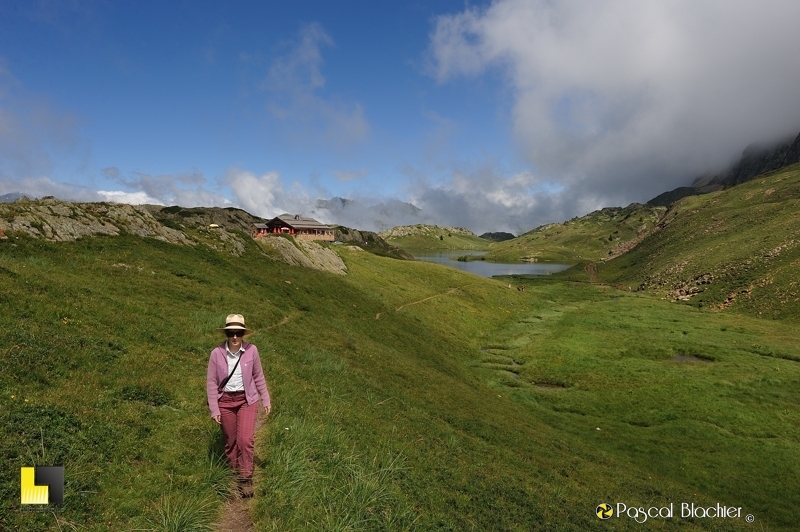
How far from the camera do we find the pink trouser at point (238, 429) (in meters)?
10.8

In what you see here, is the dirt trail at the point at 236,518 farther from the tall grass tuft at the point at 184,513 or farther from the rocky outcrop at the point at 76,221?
the rocky outcrop at the point at 76,221

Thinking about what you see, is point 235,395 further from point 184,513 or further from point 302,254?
point 302,254

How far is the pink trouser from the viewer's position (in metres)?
10.8

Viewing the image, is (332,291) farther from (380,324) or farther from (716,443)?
(716,443)

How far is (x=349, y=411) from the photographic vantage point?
61.0 ft

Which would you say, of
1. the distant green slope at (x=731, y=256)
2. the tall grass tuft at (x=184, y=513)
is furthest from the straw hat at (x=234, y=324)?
the distant green slope at (x=731, y=256)

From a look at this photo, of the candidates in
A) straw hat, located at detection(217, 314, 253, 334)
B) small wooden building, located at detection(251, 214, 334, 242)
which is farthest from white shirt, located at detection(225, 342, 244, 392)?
small wooden building, located at detection(251, 214, 334, 242)

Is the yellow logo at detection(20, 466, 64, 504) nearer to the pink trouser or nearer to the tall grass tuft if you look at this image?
the tall grass tuft

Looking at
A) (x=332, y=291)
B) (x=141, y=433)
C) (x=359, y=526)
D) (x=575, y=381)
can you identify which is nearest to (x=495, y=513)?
(x=359, y=526)

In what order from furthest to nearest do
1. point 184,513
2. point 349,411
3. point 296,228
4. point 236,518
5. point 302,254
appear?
1. point 296,228
2. point 302,254
3. point 349,411
4. point 236,518
5. point 184,513

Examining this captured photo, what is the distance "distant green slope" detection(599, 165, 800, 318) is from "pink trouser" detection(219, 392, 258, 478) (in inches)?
3533

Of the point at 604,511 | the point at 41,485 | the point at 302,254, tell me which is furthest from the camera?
the point at 302,254

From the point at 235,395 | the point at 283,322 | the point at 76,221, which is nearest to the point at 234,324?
the point at 235,395

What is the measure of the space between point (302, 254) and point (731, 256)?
105m
